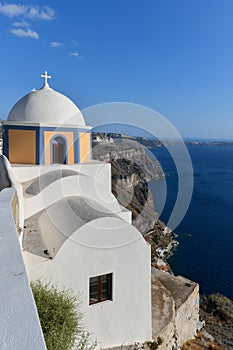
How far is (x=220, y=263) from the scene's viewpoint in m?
26.6

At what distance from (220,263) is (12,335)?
28369 millimetres

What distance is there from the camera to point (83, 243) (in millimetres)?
5539

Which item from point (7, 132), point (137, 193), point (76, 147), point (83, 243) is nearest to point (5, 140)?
point (7, 132)

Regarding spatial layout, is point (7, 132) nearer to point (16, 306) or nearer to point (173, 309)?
point (173, 309)

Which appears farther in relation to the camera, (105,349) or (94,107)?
(94,107)

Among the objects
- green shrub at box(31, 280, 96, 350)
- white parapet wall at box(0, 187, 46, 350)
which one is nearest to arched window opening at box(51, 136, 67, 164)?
green shrub at box(31, 280, 96, 350)

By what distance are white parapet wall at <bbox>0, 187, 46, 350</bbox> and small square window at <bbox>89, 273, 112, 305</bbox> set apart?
346cm

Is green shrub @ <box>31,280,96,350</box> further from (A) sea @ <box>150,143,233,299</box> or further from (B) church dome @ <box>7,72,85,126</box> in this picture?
(A) sea @ <box>150,143,233,299</box>

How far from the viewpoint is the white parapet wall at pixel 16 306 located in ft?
4.93

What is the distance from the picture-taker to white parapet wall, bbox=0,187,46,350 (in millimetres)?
1504

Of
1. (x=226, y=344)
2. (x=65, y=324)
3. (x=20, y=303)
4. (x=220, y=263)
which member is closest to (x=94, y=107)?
(x=65, y=324)

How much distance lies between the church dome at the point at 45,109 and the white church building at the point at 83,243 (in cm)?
32

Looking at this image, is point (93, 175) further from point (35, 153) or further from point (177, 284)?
point (177, 284)

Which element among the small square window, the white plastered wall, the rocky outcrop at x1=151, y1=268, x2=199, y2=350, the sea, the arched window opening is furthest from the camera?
the sea
